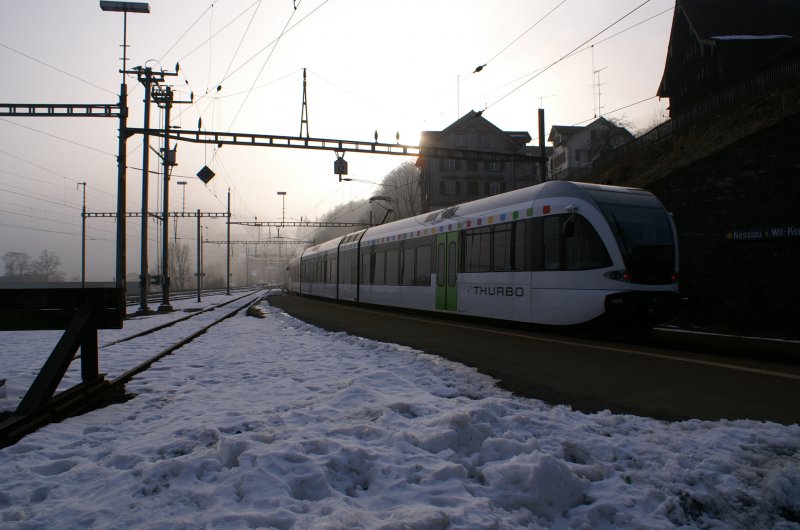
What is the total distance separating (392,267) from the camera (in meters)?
19.3

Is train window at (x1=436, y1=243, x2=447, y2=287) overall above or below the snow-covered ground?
above

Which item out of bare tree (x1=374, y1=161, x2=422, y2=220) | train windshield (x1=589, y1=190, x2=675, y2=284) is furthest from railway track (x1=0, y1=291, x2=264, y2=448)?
bare tree (x1=374, y1=161, x2=422, y2=220)

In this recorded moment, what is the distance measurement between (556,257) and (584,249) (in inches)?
28.2

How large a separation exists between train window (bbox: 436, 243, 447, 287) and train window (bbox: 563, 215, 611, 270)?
518 centimetres

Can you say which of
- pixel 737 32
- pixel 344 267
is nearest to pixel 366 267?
pixel 344 267

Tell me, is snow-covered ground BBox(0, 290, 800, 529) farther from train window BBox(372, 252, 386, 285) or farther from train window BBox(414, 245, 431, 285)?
train window BBox(372, 252, 386, 285)

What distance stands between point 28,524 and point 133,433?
1.54m

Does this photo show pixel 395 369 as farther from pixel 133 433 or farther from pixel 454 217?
pixel 454 217

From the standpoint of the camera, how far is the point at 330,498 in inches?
103

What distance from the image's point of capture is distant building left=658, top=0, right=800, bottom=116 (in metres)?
29.8

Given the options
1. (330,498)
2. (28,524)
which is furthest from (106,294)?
(330,498)

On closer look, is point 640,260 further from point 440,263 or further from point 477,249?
point 440,263

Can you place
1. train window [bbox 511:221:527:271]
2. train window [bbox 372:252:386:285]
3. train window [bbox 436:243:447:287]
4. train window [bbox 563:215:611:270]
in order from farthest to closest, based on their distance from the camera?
1. train window [bbox 372:252:386:285]
2. train window [bbox 436:243:447:287]
3. train window [bbox 511:221:527:271]
4. train window [bbox 563:215:611:270]

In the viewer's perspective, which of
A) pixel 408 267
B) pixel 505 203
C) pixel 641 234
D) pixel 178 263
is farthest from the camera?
pixel 178 263
